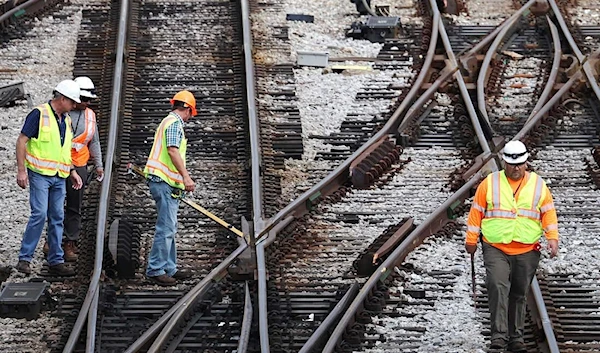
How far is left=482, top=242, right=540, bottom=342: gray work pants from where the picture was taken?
31.0 ft

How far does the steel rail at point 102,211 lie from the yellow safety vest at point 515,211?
3.00 metres

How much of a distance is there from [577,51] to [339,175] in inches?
173

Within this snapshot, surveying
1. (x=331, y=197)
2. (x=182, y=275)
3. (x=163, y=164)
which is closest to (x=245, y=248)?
(x=182, y=275)

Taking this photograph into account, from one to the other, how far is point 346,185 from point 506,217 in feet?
11.1

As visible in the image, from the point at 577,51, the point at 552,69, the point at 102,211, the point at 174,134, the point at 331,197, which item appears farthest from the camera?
the point at 577,51

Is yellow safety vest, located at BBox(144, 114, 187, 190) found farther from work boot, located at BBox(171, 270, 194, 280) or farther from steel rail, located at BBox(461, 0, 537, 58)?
steel rail, located at BBox(461, 0, 537, 58)

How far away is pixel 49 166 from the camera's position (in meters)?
10.8

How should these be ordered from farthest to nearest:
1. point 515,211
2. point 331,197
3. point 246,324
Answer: point 331,197 < point 246,324 < point 515,211

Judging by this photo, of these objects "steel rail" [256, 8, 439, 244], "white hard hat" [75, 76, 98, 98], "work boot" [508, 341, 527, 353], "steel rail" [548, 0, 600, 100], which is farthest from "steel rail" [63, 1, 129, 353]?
"steel rail" [548, 0, 600, 100]

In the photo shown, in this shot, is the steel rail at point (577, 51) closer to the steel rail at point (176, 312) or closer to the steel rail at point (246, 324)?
the steel rail at point (176, 312)

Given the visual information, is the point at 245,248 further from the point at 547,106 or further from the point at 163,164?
the point at 547,106

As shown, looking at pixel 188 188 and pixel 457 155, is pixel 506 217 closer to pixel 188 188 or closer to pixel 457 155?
pixel 188 188

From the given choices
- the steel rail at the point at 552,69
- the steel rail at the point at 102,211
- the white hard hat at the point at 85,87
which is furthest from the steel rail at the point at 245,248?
the steel rail at the point at 552,69

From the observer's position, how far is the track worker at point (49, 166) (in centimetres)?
1074
